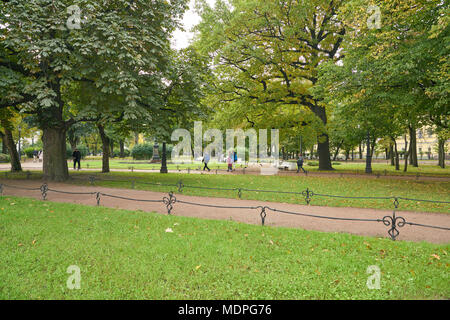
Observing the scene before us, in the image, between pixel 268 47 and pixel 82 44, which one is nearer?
pixel 82 44

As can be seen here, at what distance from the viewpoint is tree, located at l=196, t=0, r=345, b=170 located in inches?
774

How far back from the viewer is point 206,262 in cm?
495

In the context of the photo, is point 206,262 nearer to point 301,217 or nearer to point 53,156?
point 301,217

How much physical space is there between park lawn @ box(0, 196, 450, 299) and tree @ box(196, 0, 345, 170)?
14.8 metres

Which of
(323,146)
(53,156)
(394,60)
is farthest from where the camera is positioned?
(323,146)

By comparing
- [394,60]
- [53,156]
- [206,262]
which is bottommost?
[206,262]

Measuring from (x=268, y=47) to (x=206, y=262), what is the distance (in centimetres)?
2064

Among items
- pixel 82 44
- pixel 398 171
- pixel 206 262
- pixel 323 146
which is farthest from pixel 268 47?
pixel 206 262

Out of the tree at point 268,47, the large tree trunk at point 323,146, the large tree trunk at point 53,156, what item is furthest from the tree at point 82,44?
the large tree trunk at point 323,146

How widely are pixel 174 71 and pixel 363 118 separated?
11.5 meters

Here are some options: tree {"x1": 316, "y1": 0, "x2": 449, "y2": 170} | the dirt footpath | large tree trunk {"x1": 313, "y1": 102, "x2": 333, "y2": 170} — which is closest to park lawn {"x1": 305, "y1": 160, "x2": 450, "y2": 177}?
large tree trunk {"x1": 313, "y1": 102, "x2": 333, "y2": 170}

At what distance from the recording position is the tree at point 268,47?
19.7 m

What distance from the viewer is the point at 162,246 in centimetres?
557
